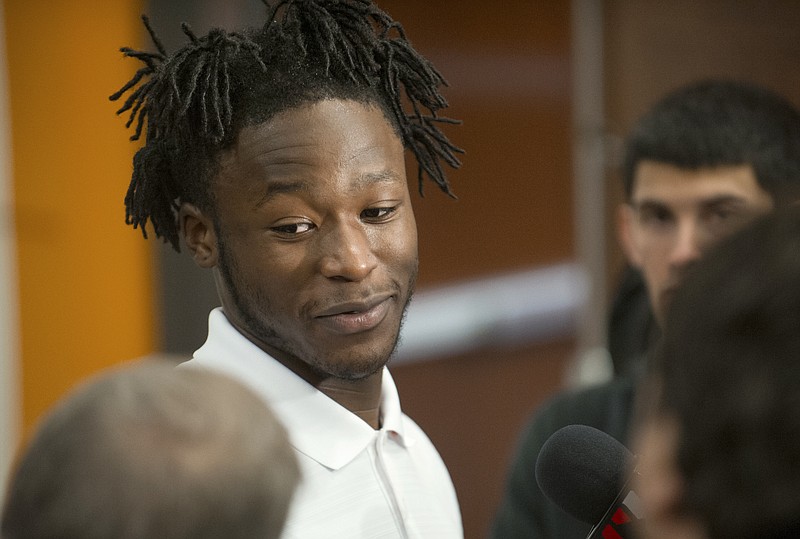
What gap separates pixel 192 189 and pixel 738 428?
93cm

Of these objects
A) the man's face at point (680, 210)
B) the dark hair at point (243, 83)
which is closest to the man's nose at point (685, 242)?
the man's face at point (680, 210)

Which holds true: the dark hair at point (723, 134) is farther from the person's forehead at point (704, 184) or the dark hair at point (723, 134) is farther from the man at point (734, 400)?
the man at point (734, 400)

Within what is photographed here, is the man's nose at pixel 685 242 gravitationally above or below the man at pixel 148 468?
below

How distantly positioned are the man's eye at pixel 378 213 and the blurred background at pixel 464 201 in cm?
210

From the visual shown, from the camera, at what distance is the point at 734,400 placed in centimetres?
79

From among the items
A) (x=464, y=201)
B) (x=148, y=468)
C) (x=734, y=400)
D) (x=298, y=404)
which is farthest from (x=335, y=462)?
(x=464, y=201)

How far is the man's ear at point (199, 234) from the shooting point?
156 centimetres

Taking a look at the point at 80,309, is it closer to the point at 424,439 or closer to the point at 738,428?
the point at 424,439

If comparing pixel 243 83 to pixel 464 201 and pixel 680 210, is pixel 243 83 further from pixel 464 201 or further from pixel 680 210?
pixel 464 201

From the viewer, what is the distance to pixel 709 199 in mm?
2141

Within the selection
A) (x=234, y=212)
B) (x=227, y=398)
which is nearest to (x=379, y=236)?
(x=234, y=212)

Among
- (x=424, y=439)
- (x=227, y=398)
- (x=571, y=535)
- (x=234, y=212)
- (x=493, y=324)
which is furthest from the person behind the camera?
(x=493, y=324)

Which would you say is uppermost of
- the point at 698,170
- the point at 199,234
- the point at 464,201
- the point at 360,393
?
the point at 199,234

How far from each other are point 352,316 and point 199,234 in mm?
226
